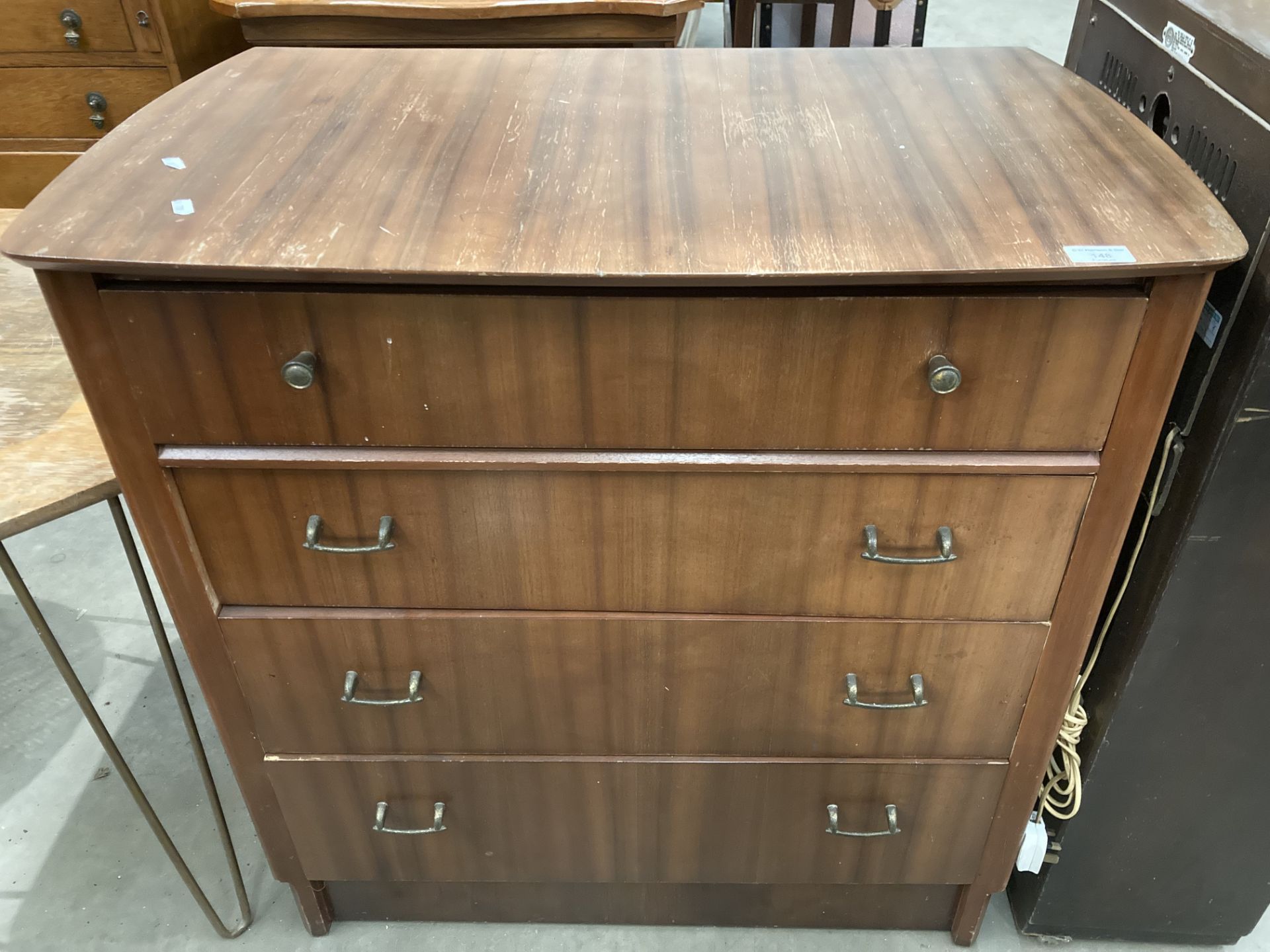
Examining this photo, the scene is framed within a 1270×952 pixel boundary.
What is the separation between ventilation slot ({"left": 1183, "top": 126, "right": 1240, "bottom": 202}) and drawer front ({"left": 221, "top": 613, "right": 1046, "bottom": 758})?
393 millimetres

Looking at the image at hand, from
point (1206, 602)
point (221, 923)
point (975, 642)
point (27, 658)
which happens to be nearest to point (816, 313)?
point (975, 642)

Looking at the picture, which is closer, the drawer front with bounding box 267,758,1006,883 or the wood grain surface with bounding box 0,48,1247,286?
the wood grain surface with bounding box 0,48,1247,286

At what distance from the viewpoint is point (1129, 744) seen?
950mm

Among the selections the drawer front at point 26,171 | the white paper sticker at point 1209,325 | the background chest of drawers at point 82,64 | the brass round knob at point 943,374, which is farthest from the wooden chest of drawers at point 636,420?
the drawer front at point 26,171

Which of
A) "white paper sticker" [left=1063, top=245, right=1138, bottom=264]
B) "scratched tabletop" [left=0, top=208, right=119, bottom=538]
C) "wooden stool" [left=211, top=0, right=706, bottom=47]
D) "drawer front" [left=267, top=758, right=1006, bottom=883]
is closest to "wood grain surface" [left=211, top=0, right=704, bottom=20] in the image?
"wooden stool" [left=211, top=0, right=706, bottom=47]

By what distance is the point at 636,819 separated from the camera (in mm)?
1003

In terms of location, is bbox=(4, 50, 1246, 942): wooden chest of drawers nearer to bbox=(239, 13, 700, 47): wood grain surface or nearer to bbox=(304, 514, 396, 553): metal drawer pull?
bbox=(304, 514, 396, 553): metal drawer pull

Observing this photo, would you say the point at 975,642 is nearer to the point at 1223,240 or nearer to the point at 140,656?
the point at 1223,240

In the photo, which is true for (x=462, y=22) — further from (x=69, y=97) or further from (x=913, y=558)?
(x=913, y=558)

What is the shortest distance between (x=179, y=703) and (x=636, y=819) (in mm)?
541

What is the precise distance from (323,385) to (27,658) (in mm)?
1182

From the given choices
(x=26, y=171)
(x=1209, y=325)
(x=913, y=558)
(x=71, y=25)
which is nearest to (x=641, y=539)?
(x=913, y=558)

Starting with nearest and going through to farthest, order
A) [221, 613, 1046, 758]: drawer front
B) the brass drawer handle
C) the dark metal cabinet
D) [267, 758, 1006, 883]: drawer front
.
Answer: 1. the dark metal cabinet
2. [221, 613, 1046, 758]: drawer front
3. [267, 758, 1006, 883]: drawer front
4. the brass drawer handle

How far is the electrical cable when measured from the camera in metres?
0.88
